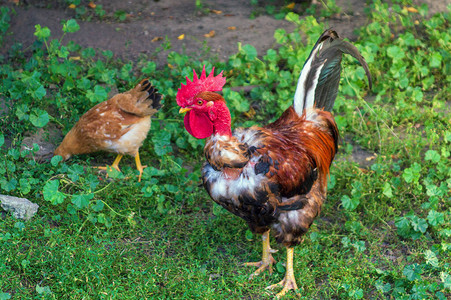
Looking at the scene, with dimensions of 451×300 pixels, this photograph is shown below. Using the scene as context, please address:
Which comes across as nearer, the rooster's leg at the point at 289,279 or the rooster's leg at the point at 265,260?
the rooster's leg at the point at 289,279

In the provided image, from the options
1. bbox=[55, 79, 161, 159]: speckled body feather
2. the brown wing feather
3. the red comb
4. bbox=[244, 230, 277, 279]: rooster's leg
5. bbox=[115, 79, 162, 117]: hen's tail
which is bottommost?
bbox=[244, 230, 277, 279]: rooster's leg

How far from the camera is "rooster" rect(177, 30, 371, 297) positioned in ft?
11.1

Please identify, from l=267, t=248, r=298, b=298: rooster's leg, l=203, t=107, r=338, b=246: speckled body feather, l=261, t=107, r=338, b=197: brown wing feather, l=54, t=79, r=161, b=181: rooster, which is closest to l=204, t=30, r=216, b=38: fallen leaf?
l=54, t=79, r=161, b=181: rooster

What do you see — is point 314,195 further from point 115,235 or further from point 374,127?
point 374,127

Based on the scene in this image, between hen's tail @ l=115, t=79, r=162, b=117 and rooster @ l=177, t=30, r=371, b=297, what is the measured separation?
4.42ft

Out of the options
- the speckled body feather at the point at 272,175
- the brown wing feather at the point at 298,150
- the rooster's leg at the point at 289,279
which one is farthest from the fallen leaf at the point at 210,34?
the rooster's leg at the point at 289,279

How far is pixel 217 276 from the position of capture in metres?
3.96

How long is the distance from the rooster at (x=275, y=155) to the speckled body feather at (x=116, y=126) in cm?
135

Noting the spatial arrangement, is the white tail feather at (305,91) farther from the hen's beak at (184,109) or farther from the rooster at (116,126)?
the rooster at (116,126)

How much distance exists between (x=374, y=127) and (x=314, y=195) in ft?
6.82

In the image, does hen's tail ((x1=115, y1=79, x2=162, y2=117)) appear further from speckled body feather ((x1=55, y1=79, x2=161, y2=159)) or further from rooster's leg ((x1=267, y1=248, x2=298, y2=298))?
rooster's leg ((x1=267, y1=248, x2=298, y2=298))

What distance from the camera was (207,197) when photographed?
15.6ft

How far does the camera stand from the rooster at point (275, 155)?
3391 mm


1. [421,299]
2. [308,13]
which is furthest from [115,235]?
[308,13]
